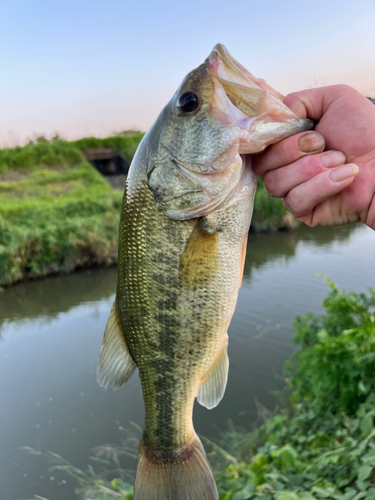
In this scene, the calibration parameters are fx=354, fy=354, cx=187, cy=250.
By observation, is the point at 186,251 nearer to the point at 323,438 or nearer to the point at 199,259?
the point at 199,259

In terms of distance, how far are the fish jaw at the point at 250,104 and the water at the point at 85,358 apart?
14.4ft

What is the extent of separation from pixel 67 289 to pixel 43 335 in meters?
2.91

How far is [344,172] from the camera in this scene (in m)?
1.36

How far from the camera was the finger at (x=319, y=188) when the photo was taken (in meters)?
1.37

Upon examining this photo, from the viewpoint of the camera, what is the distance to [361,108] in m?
1.42

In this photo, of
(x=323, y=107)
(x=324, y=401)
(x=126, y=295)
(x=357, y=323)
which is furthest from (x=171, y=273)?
(x=357, y=323)

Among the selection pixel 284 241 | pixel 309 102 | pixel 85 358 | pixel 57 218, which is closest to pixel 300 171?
pixel 309 102

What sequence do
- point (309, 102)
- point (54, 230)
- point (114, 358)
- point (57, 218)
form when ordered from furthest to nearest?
point (57, 218)
point (54, 230)
point (114, 358)
point (309, 102)

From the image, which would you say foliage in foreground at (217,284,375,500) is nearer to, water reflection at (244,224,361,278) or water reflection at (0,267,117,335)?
water reflection at (0,267,117,335)

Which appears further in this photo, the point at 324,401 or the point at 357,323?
the point at 357,323

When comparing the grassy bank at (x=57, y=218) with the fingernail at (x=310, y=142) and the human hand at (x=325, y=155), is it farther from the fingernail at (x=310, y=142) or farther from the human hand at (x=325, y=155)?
the fingernail at (x=310, y=142)

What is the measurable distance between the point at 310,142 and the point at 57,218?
42.4 ft

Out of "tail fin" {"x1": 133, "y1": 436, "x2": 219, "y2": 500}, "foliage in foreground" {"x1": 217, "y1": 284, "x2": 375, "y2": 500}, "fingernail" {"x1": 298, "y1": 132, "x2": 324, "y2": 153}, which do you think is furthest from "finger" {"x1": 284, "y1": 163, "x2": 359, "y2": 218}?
"foliage in foreground" {"x1": 217, "y1": 284, "x2": 375, "y2": 500}

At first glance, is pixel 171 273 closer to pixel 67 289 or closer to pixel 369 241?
pixel 67 289
